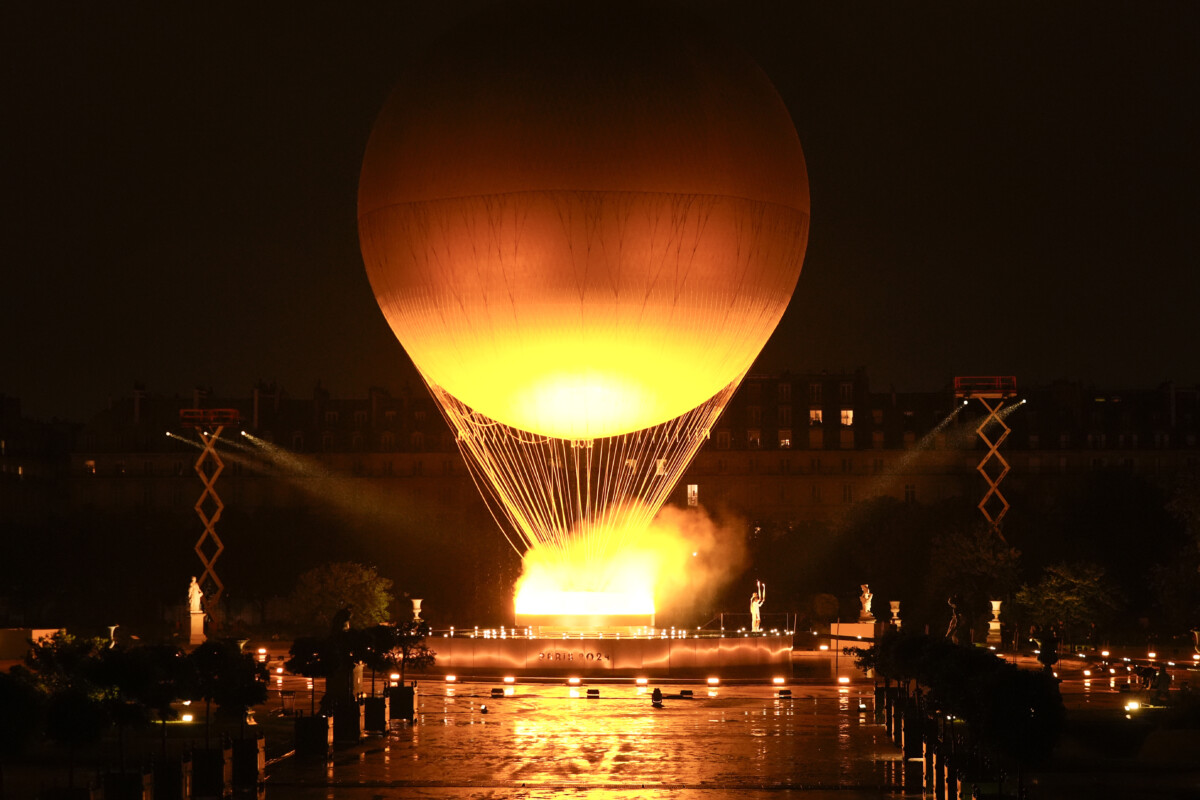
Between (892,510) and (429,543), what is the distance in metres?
29.1

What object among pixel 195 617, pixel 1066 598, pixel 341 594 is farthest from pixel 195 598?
pixel 1066 598

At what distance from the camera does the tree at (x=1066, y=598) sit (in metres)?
72.8

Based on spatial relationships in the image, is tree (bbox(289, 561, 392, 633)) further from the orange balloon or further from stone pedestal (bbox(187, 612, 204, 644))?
the orange balloon

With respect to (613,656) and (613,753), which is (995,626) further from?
(613,753)

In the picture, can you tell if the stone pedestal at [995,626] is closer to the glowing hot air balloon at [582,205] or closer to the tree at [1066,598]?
the tree at [1066,598]

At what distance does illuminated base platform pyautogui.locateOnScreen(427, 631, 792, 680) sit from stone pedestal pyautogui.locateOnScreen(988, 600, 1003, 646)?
49.3ft

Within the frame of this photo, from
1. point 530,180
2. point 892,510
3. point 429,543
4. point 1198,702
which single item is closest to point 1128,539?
point 892,510

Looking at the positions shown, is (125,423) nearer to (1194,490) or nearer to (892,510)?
(892,510)

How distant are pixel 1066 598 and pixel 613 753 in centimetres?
4198

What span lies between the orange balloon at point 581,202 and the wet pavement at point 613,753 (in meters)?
7.65

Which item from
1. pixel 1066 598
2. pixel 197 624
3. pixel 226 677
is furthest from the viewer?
pixel 1066 598

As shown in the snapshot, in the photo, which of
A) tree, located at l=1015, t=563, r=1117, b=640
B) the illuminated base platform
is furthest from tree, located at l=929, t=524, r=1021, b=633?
the illuminated base platform

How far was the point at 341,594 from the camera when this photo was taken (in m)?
77.5

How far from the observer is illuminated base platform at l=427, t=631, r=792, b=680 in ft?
178
